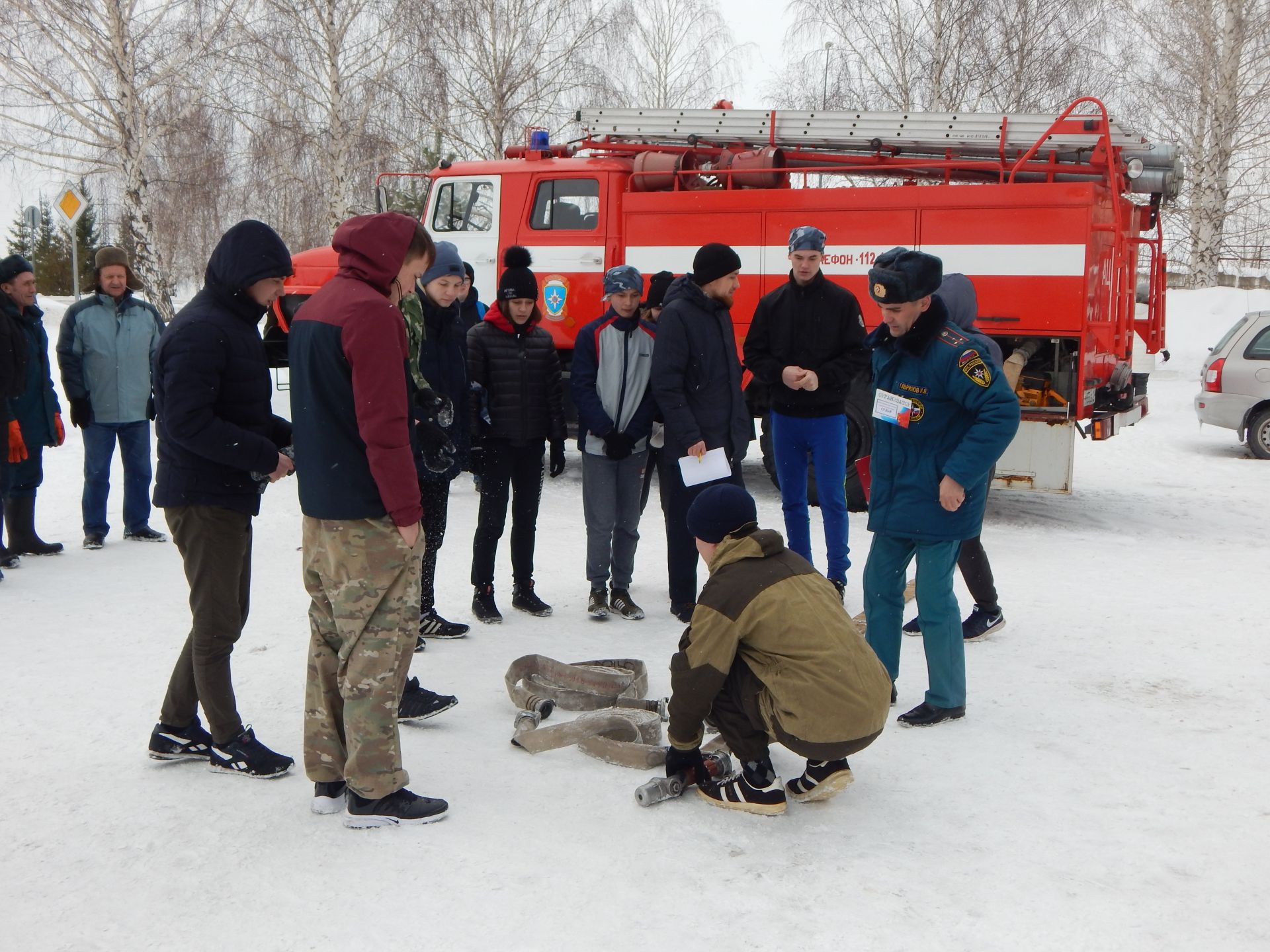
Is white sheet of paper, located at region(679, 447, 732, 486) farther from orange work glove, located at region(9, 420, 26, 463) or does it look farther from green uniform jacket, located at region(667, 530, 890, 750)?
orange work glove, located at region(9, 420, 26, 463)

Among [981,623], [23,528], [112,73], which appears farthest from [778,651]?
[112,73]

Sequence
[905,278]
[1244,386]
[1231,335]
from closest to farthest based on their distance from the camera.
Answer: [905,278] → [1244,386] → [1231,335]

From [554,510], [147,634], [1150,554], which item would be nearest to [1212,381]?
[1150,554]

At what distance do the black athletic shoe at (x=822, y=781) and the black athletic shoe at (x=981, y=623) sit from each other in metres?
2.03

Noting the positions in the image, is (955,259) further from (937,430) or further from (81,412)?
(81,412)

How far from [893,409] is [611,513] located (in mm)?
1912

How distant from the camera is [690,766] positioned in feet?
11.2

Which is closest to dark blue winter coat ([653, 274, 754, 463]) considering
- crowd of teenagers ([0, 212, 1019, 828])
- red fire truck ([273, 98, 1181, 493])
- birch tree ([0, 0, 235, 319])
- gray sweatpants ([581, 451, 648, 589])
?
crowd of teenagers ([0, 212, 1019, 828])

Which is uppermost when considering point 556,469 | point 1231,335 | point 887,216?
point 887,216

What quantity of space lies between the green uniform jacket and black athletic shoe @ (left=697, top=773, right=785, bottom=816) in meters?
0.23

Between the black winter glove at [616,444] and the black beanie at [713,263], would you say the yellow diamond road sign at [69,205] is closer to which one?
the black winter glove at [616,444]

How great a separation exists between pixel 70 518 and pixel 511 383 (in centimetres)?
416

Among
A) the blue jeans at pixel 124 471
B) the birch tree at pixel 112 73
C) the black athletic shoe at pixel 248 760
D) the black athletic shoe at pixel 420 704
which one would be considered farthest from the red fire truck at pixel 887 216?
the birch tree at pixel 112 73

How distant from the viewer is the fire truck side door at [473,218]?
9.59 meters
